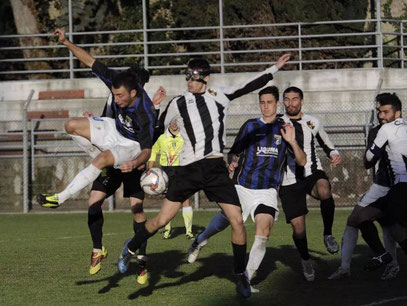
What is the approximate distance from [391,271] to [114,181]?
3169 mm

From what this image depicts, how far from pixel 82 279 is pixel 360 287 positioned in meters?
3.03

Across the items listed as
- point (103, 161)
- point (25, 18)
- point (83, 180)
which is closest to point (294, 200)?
point (103, 161)

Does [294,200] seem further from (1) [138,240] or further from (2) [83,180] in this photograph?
(2) [83,180]

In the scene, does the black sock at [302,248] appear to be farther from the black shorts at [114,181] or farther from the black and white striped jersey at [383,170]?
the black shorts at [114,181]

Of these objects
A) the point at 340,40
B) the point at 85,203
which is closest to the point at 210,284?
the point at 85,203

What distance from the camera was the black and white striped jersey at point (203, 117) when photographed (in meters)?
9.17

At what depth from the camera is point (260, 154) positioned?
9820 millimetres

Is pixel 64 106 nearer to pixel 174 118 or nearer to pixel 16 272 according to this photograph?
pixel 16 272

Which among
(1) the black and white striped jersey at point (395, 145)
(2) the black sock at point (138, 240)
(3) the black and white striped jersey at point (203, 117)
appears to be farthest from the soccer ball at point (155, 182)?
(1) the black and white striped jersey at point (395, 145)

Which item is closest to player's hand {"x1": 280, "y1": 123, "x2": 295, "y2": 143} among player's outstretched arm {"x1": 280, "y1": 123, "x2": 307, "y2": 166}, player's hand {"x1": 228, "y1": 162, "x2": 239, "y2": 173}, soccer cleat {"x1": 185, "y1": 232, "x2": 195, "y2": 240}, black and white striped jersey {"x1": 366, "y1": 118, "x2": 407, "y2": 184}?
player's outstretched arm {"x1": 280, "y1": 123, "x2": 307, "y2": 166}

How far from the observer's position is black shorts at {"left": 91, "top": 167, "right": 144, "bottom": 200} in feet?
33.1

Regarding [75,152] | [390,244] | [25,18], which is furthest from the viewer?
[25,18]

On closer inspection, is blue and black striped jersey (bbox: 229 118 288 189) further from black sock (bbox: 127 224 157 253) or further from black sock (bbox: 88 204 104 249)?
black sock (bbox: 88 204 104 249)

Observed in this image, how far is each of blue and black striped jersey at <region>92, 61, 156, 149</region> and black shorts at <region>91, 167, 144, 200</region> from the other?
0.64 m
